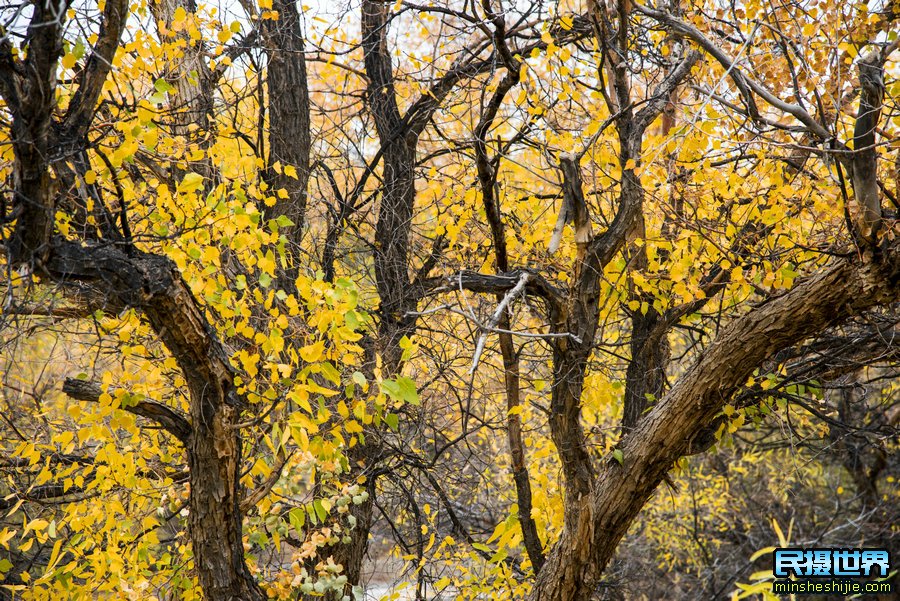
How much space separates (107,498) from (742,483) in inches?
317

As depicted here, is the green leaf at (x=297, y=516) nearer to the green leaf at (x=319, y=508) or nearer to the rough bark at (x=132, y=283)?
the green leaf at (x=319, y=508)

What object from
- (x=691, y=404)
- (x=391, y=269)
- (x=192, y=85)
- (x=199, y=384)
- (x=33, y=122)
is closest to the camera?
(x=33, y=122)

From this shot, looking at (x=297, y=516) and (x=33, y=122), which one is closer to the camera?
(x=33, y=122)

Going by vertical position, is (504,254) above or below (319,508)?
above

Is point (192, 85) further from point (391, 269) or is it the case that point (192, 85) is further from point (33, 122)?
point (33, 122)

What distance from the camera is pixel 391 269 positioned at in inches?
199

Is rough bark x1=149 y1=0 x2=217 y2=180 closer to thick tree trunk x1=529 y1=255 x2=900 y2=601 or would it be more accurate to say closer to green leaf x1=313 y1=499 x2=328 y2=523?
green leaf x1=313 y1=499 x2=328 y2=523

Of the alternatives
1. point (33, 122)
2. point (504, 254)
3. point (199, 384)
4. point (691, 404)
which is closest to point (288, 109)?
point (504, 254)

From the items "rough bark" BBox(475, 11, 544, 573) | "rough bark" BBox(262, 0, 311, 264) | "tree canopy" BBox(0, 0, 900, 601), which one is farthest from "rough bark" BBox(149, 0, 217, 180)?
"rough bark" BBox(475, 11, 544, 573)

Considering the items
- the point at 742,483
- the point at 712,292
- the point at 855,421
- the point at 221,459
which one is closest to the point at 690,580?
the point at 742,483

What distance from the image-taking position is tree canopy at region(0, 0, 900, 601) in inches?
108

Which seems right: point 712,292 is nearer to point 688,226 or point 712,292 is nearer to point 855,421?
point 688,226

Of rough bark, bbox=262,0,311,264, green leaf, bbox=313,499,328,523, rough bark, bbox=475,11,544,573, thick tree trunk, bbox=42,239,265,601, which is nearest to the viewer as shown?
thick tree trunk, bbox=42,239,265,601

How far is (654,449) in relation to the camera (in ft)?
12.4
